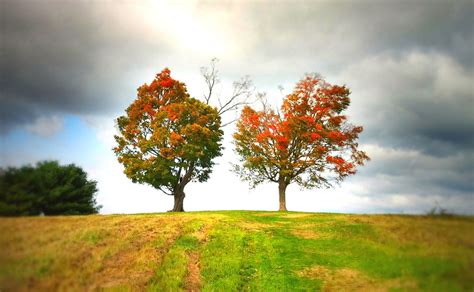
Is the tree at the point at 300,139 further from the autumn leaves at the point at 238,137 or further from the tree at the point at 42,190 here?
the tree at the point at 42,190

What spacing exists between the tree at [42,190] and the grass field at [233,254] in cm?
29

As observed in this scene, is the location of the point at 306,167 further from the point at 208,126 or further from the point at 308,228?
the point at 308,228

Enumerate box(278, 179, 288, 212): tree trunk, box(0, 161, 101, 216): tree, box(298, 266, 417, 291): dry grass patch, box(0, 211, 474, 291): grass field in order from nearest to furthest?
box(0, 161, 101, 216): tree, box(0, 211, 474, 291): grass field, box(298, 266, 417, 291): dry grass patch, box(278, 179, 288, 212): tree trunk

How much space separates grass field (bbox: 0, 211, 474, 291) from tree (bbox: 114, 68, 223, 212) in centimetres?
903

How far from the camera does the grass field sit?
6.80 meters

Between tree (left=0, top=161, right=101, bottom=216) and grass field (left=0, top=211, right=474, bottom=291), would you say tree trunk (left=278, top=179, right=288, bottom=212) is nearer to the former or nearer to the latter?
grass field (left=0, top=211, right=474, bottom=291)

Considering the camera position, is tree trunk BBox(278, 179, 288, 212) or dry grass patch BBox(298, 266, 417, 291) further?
tree trunk BBox(278, 179, 288, 212)

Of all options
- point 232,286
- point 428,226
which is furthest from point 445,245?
point 232,286

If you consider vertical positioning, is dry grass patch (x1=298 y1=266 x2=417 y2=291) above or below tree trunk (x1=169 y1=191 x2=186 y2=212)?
below

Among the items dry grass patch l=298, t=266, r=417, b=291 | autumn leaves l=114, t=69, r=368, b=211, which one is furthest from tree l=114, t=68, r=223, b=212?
dry grass patch l=298, t=266, r=417, b=291

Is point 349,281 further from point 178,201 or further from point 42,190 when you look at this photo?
point 178,201

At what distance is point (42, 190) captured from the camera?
5965 millimetres

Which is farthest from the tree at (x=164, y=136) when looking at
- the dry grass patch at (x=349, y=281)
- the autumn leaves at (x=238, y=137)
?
the dry grass patch at (x=349, y=281)

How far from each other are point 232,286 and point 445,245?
700 centimetres
